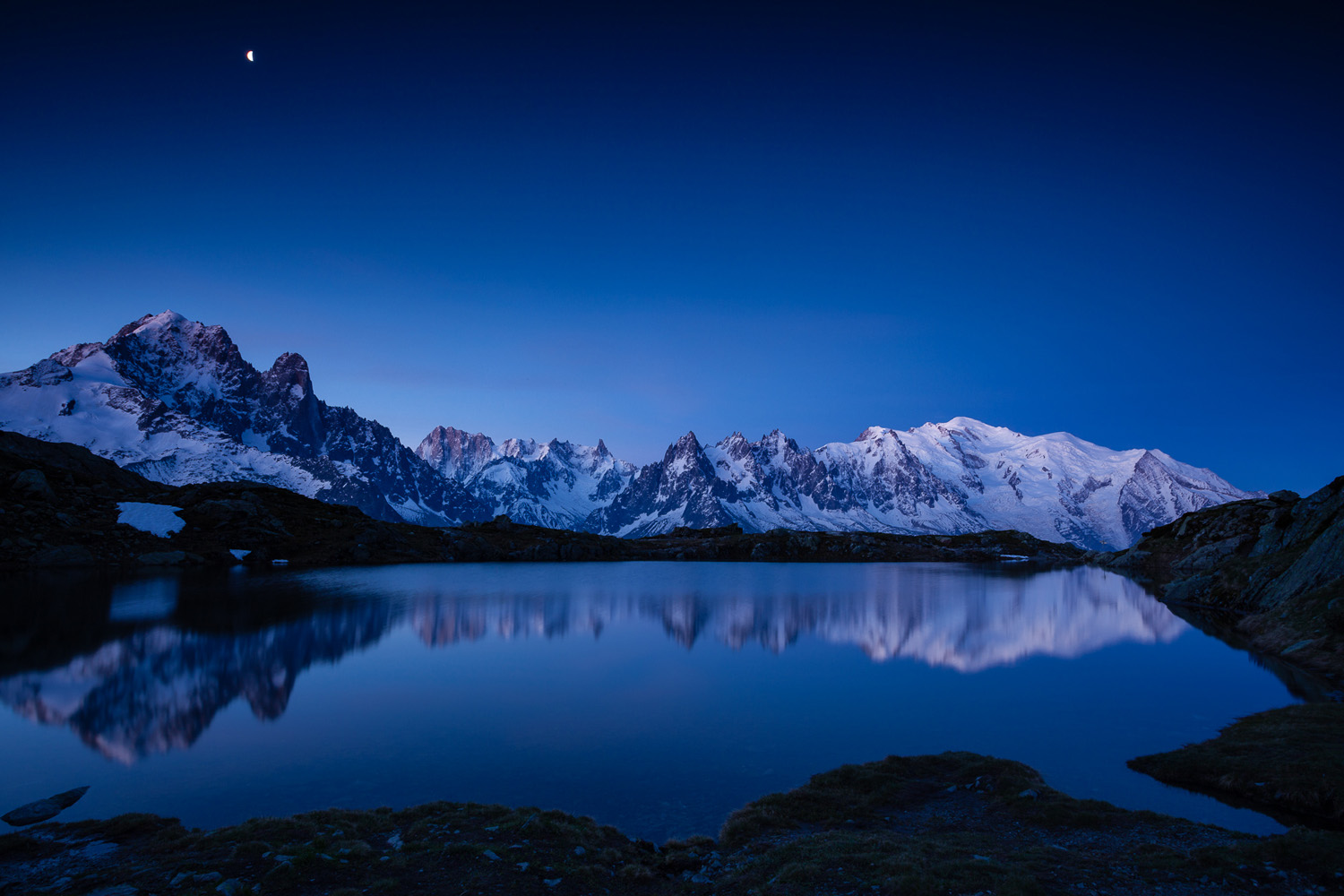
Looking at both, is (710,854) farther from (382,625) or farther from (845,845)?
(382,625)

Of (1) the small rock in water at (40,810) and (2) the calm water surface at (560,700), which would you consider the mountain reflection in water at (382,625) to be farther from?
(1) the small rock in water at (40,810)

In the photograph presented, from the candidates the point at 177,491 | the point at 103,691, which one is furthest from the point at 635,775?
the point at 177,491

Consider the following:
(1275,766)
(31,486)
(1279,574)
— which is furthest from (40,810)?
(31,486)

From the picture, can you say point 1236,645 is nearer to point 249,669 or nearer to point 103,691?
point 249,669

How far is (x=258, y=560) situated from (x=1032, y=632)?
117941 millimetres

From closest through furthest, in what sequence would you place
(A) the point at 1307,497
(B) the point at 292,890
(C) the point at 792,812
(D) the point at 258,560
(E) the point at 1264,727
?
(B) the point at 292,890
(C) the point at 792,812
(E) the point at 1264,727
(A) the point at 1307,497
(D) the point at 258,560

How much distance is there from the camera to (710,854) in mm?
15922

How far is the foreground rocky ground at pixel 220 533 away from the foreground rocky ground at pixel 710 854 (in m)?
98.8

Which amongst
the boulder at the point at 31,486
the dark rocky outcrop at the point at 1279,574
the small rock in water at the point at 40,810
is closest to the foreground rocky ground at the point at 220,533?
the boulder at the point at 31,486

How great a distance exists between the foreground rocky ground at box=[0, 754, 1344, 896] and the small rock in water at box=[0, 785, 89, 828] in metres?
1.24

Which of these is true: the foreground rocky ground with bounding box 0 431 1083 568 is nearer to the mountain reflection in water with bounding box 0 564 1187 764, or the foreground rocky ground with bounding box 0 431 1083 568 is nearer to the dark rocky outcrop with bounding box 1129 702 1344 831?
the mountain reflection in water with bounding box 0 564 1187 764

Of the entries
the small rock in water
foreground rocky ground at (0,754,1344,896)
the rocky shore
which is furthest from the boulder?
foreground rocky ground at (0,754,1344,896)

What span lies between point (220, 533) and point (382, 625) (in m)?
81.2

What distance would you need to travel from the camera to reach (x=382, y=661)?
4119 centimetres
